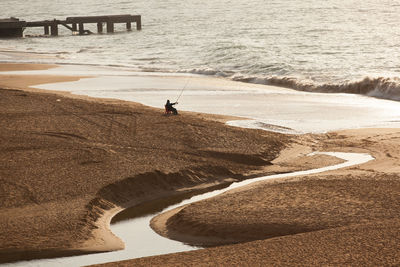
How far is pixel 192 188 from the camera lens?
8.69 metres

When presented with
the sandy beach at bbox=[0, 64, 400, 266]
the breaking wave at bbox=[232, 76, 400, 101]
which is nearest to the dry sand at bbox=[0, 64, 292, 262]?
the sandy beach at bbox=[0, 64, 400, 266]

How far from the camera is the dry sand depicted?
22.6ft

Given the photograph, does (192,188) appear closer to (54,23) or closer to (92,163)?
(92,163)

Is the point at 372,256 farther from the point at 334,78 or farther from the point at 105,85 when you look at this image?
the point at 334,78

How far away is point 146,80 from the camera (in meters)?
19.8

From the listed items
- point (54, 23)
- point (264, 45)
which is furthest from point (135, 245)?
point (54, 23)

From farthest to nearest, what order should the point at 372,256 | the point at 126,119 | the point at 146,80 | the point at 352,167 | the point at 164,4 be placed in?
the point at 164,4
the point at 146,80
the point at 126,119
the point at 352,167
the point at 372,256

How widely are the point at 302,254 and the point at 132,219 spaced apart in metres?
2.18

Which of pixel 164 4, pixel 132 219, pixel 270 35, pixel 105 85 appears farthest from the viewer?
pixel 164 4

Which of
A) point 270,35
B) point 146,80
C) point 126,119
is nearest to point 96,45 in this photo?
point 270,35

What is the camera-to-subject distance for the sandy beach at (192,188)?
639cm

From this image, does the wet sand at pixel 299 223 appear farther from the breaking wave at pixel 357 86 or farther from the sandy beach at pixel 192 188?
the breaking wave at pixel 357 86

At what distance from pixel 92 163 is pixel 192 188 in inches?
51.5

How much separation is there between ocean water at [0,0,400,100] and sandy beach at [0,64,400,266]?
8034mm
